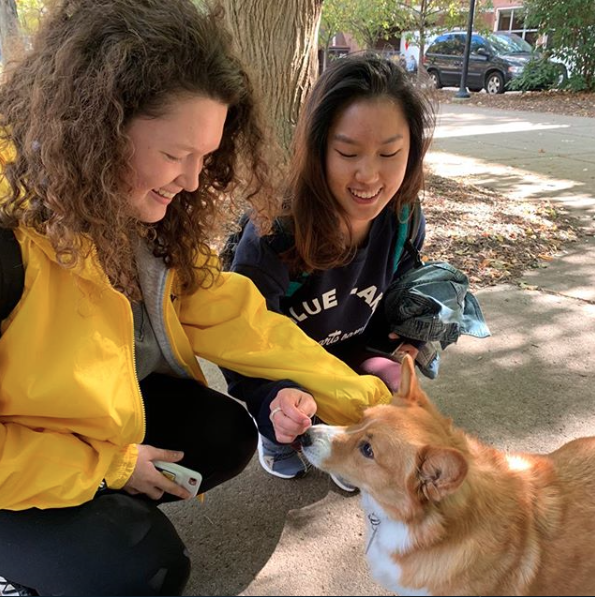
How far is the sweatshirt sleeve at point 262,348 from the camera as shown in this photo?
2238 mm

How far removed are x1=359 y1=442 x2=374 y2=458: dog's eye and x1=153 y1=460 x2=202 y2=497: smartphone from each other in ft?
2.05

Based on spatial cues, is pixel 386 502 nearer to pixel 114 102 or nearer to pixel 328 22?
pixel 114 102

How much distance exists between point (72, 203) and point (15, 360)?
1.60 ft

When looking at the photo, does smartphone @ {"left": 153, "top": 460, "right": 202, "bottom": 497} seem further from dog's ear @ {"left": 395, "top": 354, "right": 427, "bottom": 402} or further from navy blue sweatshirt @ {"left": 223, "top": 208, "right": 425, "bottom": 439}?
dog's ear @ {"left": 395, "top": 354, "right": 427, "bottom": 402}

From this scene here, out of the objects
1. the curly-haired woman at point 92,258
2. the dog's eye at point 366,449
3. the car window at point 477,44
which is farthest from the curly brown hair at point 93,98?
the car window at point 477,44

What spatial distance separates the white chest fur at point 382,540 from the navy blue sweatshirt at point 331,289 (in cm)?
50

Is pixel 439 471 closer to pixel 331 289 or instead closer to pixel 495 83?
pixel 331 289

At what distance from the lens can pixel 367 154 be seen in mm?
2396

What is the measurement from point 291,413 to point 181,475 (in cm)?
47

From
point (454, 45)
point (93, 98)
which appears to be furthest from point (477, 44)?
point (93, 98)

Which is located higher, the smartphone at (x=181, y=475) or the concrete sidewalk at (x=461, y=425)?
the smartphone at (x=181, y=475)

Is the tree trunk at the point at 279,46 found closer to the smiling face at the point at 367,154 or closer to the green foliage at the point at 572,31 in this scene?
the smiling face at the point at 367,154

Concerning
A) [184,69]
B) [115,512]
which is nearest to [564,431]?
[115,512]

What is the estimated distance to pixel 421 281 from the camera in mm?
2928
